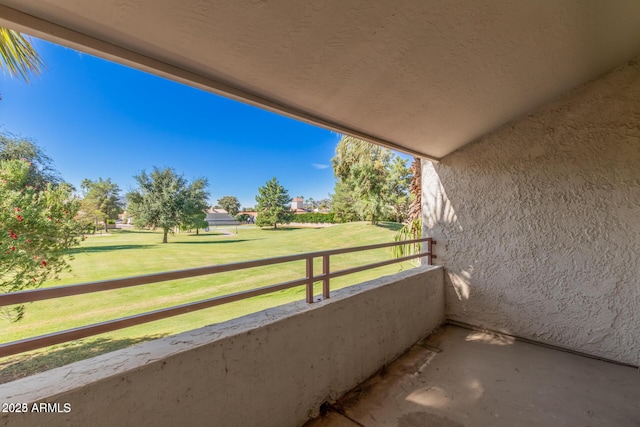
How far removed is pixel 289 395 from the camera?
1.65 m

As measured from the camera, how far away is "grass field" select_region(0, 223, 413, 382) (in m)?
3.52

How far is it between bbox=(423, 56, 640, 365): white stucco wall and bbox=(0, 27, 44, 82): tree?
4.22 metres

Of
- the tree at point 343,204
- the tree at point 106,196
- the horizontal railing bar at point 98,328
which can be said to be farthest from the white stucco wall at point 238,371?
the tree at point 343,204

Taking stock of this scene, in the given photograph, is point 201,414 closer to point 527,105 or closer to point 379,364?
point 379,364

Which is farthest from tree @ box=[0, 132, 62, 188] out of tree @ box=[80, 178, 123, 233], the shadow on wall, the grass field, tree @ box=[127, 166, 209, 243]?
tree @ box=[127, 166, 209, 243]

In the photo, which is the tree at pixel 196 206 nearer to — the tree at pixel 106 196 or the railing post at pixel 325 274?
the tree at pixel 106 196

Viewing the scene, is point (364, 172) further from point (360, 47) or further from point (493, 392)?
point (360, 47)

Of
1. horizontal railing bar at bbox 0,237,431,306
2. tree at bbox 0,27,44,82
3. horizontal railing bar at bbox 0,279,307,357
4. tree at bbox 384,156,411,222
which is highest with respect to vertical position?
tree at bbox 384,156,411,222

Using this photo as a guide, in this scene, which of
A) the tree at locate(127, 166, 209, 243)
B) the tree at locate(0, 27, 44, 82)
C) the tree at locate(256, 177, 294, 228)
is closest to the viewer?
the tree at locate(0, 27, 44, 82)

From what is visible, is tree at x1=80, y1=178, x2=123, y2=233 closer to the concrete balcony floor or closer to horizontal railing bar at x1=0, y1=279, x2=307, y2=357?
horizontal railing bar at x1=0, y1=279, x2=307, y2=357

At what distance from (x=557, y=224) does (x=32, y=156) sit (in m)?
6.99

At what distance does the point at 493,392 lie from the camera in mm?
2072

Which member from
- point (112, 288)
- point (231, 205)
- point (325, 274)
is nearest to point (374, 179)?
point (325, 274)

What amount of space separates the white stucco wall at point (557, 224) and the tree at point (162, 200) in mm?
10284
